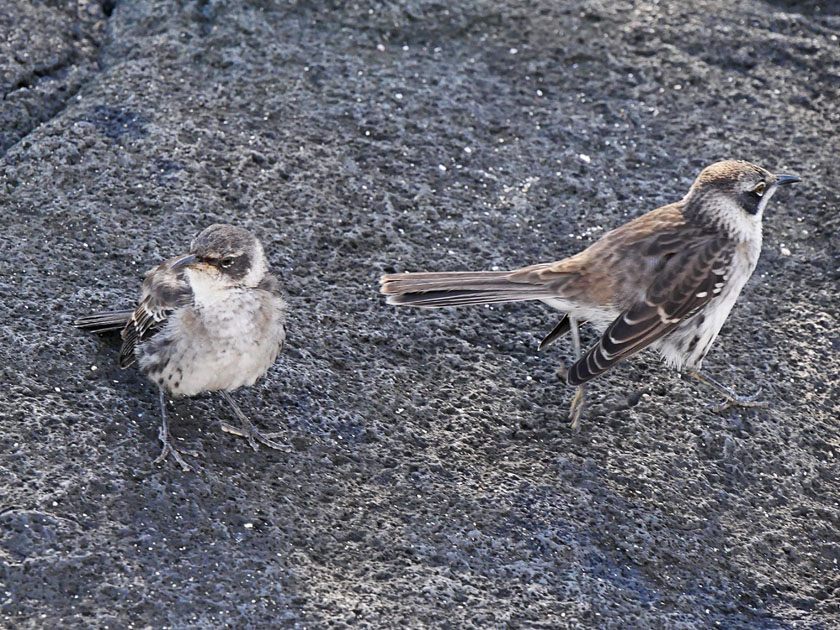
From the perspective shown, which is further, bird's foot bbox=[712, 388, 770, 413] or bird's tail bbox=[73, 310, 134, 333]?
bird's foot bbox=[712, 388, 770, 413]

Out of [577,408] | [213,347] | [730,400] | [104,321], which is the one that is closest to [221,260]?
[213,347]

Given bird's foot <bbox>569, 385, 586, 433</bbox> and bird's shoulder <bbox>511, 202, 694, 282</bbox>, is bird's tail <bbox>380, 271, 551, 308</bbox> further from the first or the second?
bird's foot <bbox>569, 385, 586, 433</bbox>

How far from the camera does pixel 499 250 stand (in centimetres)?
627

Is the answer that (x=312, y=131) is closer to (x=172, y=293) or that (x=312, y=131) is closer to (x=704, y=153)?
(x=172, y=293)

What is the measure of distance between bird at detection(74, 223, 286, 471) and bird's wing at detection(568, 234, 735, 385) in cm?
168

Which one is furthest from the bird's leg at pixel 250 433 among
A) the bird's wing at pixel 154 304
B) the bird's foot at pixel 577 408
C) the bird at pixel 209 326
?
the bird's foot at pixel 577 408

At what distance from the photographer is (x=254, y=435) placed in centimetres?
484

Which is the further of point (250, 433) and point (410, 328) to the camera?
point (410, 328)

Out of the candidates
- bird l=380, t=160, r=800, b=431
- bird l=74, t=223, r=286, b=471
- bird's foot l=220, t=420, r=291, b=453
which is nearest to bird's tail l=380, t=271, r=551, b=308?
bird l=380, t=160, r=800, b=431

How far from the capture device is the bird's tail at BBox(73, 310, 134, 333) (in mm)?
5020

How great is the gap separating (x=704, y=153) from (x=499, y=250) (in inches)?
77.1

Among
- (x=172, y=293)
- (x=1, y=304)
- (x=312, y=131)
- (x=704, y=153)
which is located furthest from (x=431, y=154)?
(x=1, y=304)

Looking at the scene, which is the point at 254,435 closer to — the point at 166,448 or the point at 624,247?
the point at 166,448

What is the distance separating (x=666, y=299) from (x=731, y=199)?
0.85 meters
